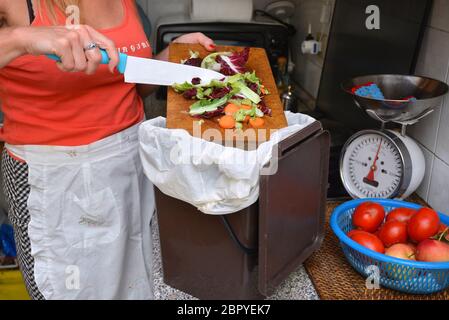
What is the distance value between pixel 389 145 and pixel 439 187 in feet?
0.59

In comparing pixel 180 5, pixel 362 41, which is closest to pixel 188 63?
pixel 362 41

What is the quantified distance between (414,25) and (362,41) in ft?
0.81

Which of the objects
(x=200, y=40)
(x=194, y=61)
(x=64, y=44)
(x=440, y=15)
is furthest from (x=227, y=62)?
(x=440, y=15)

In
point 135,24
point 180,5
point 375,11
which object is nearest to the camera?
point 135,24

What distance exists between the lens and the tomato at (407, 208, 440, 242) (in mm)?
942

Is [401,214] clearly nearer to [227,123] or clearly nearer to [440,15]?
[227,123]

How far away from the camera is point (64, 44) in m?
0.87

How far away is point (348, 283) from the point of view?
989mm

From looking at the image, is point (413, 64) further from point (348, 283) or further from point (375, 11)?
point (348, 283)

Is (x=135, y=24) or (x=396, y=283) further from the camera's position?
(x=135, y=24)

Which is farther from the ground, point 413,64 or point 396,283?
point 413,64

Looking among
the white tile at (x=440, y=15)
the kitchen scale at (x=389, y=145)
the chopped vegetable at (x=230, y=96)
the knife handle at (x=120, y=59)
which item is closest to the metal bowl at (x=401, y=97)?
the kitchen scale at (x=389, y=145)

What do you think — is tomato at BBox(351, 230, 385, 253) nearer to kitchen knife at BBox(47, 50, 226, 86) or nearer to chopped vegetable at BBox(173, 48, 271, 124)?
chopped vegetable at BBox(173, 48, 271, 124)

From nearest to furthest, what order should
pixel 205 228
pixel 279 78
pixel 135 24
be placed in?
pixel 205 228 < pixel 135 24 < pixel 279 78
